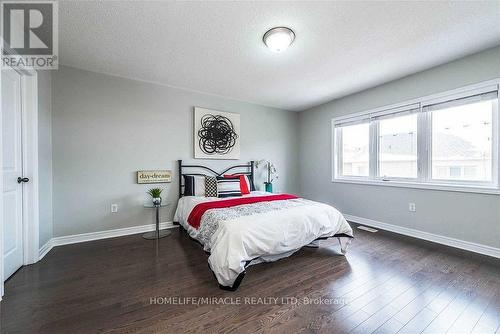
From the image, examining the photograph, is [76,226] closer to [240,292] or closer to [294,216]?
[240,292]

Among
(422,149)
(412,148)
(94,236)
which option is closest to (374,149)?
(412,148)

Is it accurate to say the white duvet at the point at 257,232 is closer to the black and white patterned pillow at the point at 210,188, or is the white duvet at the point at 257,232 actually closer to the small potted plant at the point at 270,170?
the black and white patterned pillow at the point at 210,188

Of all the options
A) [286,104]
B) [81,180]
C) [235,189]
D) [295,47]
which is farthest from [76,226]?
[286,104]

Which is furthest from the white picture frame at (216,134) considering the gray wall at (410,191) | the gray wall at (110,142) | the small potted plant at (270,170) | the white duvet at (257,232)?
the gray wall at (410,191)

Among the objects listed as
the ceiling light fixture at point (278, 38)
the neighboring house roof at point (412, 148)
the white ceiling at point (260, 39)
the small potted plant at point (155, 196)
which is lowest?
the small potted plant at point (155, 196)

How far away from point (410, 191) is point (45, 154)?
5099 mm

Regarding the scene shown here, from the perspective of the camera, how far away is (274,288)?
1.81 meters

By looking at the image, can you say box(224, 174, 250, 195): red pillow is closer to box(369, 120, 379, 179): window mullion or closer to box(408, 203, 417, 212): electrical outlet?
box(369, 120, 379, 179): window mullion

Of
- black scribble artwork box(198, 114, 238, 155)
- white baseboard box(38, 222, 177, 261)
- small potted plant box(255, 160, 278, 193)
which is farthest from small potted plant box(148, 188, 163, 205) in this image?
small potted plant box(255, 160, 278, 193)

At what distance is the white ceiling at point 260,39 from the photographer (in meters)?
1.82

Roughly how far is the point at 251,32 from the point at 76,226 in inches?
133

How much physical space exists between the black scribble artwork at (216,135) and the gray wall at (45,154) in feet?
6.66

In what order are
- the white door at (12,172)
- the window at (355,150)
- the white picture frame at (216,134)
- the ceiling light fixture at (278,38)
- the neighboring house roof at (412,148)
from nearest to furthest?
the white door at (12,172)
the ceiling light fixture at (278,38)
the neighboring house roof at (412,148)
the white picture frame at (216,134)
the window at (355,150)

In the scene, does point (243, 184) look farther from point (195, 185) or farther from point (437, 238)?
point (437, 238)
